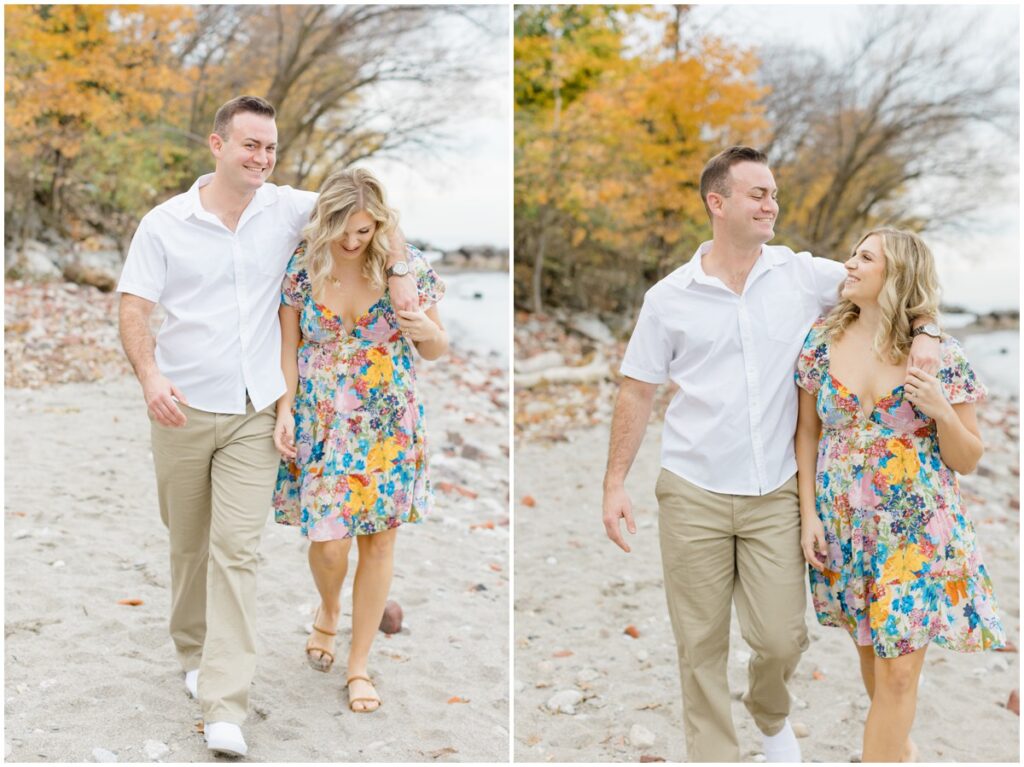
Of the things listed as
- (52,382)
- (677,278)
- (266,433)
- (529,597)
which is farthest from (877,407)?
(52,382)

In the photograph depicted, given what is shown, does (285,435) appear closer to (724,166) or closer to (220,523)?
(220,523)

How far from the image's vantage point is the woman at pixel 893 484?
10.9 feet

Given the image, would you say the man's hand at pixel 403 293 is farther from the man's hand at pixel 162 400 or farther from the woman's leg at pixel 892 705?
the woman's leg at pixel 892 705

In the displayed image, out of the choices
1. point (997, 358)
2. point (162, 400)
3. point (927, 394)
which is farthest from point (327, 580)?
point (997, 358)

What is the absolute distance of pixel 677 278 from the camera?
12.2ft

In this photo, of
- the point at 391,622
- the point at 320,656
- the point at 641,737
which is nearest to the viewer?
the point at 641,737

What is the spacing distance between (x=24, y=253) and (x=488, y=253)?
6.04m

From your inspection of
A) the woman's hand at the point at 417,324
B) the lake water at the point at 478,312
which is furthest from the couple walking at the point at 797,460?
the lake water at the point at 478,312

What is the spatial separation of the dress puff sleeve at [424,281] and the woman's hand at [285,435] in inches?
25.8

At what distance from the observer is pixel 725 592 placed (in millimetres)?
3686

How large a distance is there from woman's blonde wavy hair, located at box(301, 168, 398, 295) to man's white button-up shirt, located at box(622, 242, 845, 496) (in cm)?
99

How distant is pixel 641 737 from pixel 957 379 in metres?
1.97

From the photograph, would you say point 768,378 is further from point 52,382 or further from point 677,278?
point 52,382

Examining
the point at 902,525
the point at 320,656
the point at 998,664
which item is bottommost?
the point at 998,664
